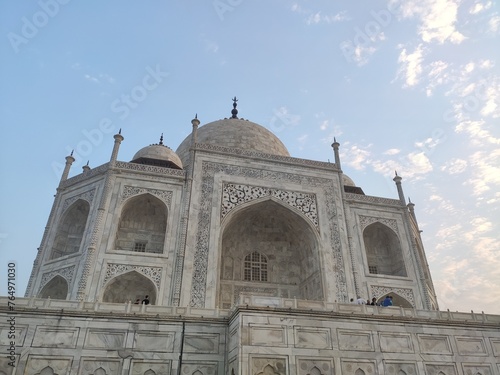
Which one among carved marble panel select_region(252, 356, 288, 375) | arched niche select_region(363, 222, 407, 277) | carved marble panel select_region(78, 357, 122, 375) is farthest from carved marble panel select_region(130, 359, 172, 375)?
arched niche select_region(363, 222, 407, 277)

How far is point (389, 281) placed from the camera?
17.6 m

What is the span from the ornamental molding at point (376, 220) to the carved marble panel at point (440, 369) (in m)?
8.80

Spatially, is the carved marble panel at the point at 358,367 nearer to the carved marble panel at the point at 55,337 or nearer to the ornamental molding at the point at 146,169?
the carved marble panel at the point at 55,337

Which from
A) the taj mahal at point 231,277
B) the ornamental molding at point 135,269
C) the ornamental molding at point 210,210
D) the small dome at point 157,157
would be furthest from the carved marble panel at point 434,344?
the small dome at point 157,157

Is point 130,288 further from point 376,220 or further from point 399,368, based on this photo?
point 376,220

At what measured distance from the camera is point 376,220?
1948 centimetres

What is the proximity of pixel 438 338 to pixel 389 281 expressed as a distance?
6.72 meters

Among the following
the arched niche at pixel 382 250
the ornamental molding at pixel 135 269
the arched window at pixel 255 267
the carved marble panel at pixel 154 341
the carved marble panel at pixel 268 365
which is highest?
the arched niche at pixel 382 250

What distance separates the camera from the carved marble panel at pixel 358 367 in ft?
32.6

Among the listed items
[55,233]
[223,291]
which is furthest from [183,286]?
[55,233]

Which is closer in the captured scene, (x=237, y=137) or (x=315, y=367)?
(x=315, y=367)

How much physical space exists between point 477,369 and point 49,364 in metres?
11.5

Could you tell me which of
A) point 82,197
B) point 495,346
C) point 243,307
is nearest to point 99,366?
point 243,307

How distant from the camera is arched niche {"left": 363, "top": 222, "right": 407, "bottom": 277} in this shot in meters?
19.2
